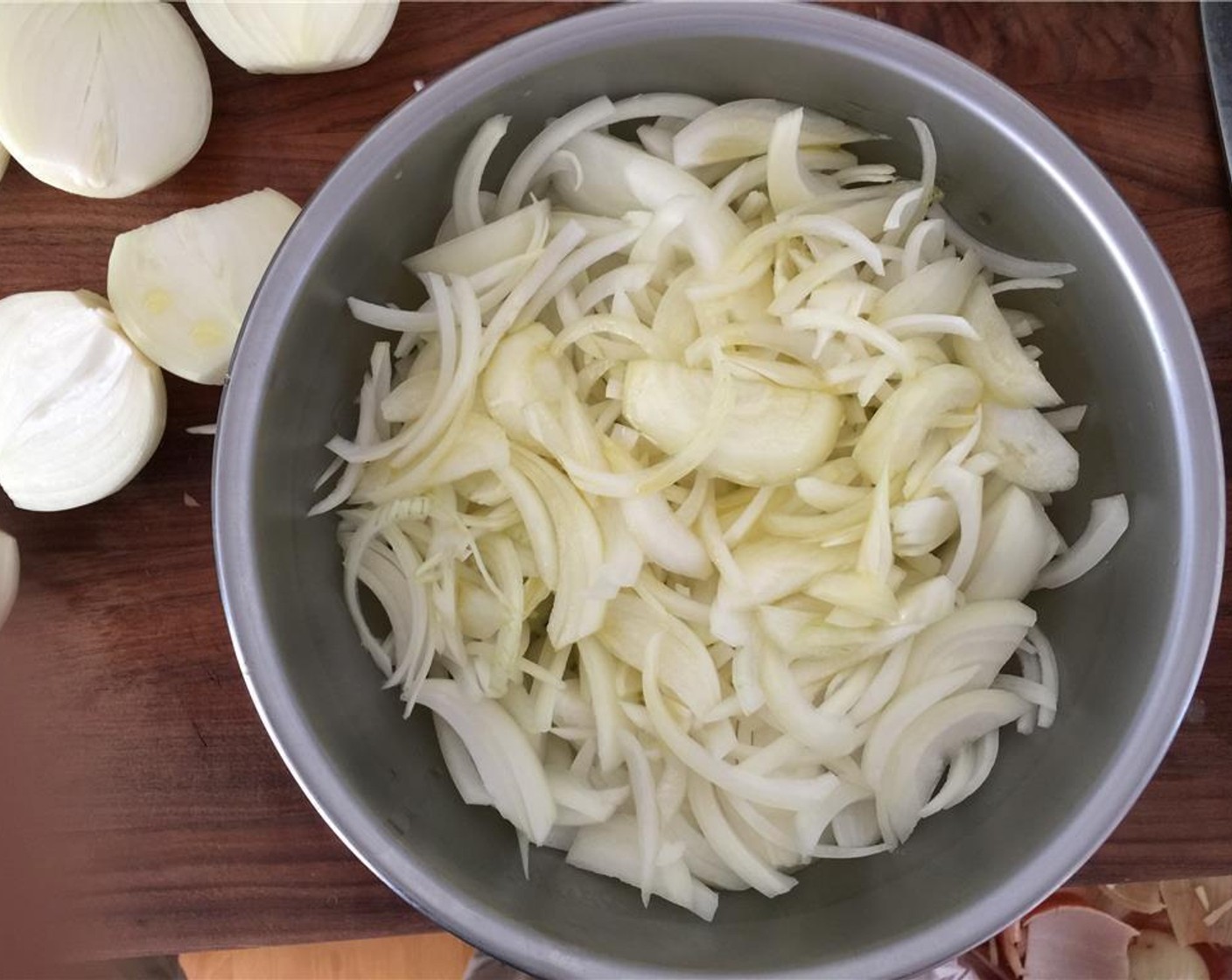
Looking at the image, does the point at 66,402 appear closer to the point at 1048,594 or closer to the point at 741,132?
the point at 741,132

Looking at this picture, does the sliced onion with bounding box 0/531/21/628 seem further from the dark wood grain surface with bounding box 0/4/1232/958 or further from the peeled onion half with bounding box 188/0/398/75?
the peeled onion half with bounding box 188/0/398/75

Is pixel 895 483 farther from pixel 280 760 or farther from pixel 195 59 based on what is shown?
pixel 195 59

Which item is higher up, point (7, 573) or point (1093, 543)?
point (1093, 543)

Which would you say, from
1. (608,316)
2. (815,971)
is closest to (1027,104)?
(608,316)

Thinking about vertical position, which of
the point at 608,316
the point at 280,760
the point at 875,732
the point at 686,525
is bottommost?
the point at 280,760

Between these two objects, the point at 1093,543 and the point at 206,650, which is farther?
the point at 206,650

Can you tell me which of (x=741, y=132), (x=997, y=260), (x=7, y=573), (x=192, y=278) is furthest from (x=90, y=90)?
(x=997, y=260)

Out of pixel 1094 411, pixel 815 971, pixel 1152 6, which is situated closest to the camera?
pixel 815 971

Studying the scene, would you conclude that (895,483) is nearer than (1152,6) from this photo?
Yes
